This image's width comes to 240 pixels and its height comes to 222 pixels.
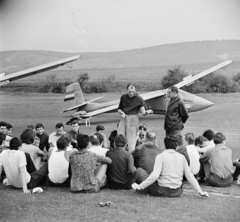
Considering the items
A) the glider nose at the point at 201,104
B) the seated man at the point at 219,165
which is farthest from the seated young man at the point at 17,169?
the glider nose at the point at 201,104

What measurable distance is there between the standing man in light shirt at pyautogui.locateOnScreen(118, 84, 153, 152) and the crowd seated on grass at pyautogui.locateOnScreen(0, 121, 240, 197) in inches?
61.1

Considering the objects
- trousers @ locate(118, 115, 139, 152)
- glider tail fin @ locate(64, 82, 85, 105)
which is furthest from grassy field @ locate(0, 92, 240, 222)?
glider tail fin @ locate(64, 82, 85, 105)

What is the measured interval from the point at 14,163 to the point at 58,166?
0.50m

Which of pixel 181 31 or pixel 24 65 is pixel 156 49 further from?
pixel 24 65

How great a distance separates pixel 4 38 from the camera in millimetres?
9180

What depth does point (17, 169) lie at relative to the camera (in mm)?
4543

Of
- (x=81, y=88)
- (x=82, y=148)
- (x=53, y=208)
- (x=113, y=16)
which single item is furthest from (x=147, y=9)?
(x=53, y=208)

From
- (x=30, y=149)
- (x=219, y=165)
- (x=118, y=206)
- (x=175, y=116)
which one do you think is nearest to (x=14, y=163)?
(x=30, y=149)

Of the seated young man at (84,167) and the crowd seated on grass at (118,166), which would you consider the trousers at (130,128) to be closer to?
the crowd seated on grass at (118,166)

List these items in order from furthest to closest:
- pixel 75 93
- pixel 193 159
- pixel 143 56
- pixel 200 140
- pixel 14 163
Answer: pixel 75 93 → pixel 143 56 → pixel 200 140 → pixel 193 159 → pixel 14 163

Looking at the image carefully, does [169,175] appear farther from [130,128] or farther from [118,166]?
[130,128]

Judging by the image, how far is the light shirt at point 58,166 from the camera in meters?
4.65

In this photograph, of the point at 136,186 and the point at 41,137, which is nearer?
the point at 136,186

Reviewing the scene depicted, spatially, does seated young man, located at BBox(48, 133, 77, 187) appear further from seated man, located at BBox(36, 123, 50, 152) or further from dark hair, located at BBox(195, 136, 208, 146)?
dark hair, located at BBox(195, 136, 208, 146)
